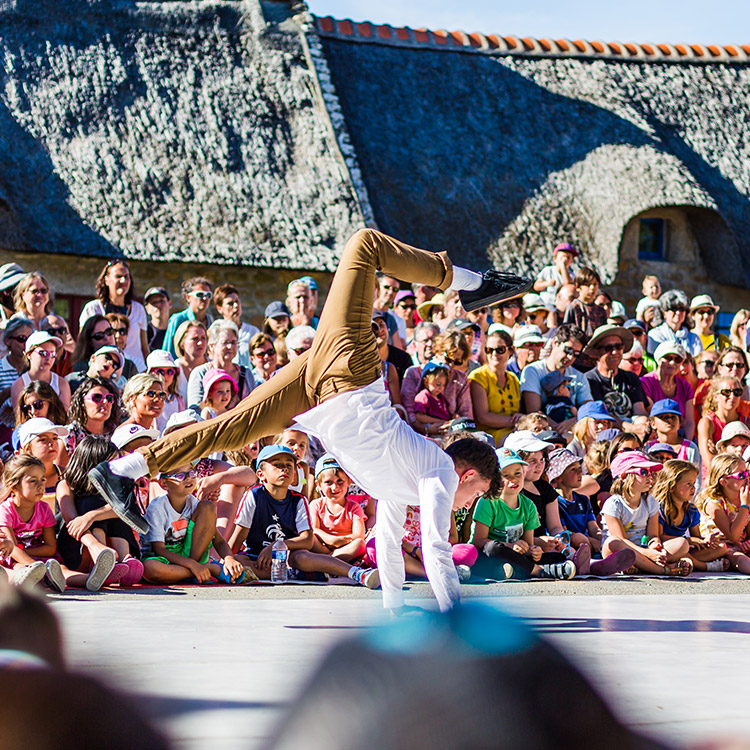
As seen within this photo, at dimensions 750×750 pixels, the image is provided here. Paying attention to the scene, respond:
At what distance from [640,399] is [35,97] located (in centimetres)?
895

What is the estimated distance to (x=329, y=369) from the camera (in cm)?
464

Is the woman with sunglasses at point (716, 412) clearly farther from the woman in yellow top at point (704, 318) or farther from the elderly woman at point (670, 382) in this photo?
the woman in yellow top at point (704, 318)

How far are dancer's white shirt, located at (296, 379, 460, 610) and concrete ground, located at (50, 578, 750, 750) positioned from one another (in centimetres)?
47

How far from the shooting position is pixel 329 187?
49.5 feet

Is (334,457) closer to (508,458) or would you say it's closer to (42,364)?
(508,458)

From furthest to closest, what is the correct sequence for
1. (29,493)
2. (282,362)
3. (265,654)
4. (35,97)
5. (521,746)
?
(35,97) < (282,362) < (29,493) < (265,654) < (521,746)

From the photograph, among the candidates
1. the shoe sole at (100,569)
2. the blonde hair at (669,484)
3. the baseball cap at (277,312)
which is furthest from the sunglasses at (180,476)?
the blonde hair at (669,484)

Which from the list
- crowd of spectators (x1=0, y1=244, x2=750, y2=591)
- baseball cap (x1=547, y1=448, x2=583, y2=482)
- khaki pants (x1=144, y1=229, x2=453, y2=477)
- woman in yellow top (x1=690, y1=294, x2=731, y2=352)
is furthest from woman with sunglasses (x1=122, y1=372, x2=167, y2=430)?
woman in yellow top (x1=690, y1=294, x2=731, y2=352)

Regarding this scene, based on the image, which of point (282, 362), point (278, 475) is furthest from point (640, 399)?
point (278, 475)

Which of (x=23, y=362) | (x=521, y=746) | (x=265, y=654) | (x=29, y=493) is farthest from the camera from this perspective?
(x=23, y=362)

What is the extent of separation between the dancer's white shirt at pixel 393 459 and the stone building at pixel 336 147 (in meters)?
9.62

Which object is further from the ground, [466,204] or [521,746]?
[466,204]

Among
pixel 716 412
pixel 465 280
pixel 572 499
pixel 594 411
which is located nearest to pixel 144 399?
pixel 465 280

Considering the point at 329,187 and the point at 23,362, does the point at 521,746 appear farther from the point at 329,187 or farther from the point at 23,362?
the point at 329,187
